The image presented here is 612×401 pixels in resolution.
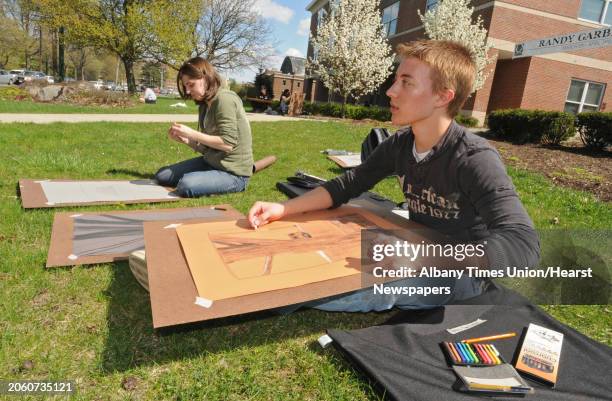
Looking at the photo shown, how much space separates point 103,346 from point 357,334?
1.31m

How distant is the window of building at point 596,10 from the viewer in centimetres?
1733

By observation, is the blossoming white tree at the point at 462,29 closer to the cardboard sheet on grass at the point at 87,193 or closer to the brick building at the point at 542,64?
the brick building at the point at 542,64

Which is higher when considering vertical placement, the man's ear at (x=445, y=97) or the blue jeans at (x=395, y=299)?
the man's ear at (x=445, y=97)

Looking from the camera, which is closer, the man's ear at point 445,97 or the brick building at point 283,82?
the man's ear at point 445,97

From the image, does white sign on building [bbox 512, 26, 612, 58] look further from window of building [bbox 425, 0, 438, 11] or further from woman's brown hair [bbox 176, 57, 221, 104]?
window of building [bbox 425, 0, 438, 11]

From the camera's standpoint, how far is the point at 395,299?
219 cm

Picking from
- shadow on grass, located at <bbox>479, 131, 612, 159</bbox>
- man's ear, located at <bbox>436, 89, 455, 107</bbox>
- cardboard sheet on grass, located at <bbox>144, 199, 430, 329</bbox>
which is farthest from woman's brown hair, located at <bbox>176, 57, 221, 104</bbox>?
shadow on grass, located at <bbox>479, 131, 612, 159</bbox>

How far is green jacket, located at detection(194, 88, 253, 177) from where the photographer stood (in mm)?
4582

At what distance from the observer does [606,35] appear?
6.41 m

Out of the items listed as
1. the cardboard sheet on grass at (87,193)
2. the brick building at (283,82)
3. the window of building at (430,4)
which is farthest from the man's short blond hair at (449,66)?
the brick building at (283,82)

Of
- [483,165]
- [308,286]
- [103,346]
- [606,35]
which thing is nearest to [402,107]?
[483,165]

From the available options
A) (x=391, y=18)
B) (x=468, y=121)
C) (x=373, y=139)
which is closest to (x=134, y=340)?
(x=373, y=139)

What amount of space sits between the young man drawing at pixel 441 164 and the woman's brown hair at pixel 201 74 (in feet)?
8.39

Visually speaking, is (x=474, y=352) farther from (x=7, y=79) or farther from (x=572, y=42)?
(x=7, y=79)
